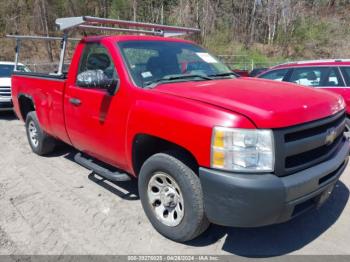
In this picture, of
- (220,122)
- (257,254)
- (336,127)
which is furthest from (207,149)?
(336,127)

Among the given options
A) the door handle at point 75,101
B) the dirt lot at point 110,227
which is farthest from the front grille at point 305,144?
the door handle at point 75,101

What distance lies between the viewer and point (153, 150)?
3533 mm

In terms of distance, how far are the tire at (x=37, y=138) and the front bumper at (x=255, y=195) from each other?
3.84m

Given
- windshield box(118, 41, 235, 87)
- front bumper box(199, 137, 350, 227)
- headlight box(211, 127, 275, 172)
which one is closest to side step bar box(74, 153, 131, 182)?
windshield box(118, 41, 235, 87)

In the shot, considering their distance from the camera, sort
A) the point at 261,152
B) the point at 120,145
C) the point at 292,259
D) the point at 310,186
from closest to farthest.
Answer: the point at 261,152 < the point at 310,186 < the point at 292,259 < the point at 120,145

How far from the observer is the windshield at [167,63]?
3648mm

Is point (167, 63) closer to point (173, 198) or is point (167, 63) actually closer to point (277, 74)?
point (173, 198)

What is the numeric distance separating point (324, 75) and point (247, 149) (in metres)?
4.53

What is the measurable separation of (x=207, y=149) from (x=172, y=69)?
1.45 m

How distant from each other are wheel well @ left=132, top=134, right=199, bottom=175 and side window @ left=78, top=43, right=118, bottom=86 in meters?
0.81

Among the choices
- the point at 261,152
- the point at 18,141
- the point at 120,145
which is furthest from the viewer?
the point at 18,141

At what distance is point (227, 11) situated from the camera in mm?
36125

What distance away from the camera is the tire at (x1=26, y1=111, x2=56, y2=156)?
5.75 m

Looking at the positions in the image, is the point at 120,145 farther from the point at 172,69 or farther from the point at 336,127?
the point at 336,127
